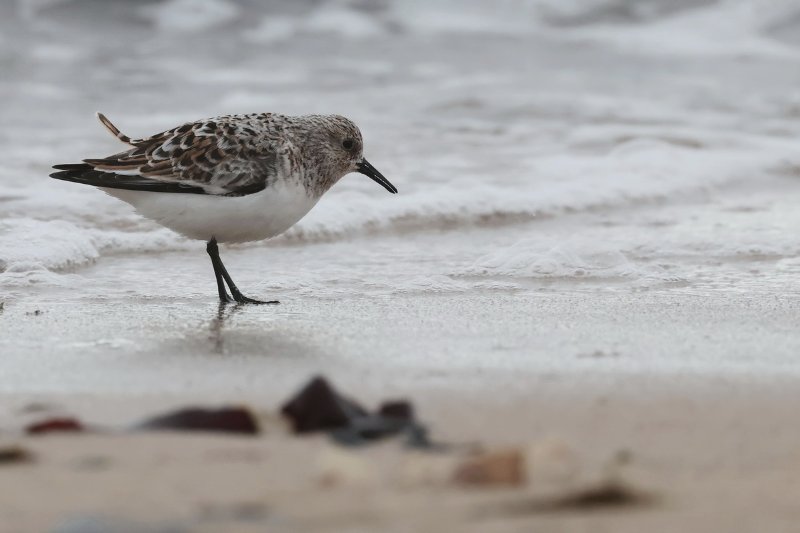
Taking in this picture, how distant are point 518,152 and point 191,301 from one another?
4.19 meters

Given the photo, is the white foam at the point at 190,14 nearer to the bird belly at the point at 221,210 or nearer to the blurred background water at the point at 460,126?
the blurred background water at the point at 460,126

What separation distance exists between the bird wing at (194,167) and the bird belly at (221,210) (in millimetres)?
41

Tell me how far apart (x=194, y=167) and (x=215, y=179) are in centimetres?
11

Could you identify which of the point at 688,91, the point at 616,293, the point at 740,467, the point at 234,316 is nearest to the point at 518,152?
the point at 688,91

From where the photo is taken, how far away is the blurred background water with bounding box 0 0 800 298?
6.09 m

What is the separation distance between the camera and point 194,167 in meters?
5.26

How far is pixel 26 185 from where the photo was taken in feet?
24.9

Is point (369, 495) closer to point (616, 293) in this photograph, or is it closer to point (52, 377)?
point (52, 377)

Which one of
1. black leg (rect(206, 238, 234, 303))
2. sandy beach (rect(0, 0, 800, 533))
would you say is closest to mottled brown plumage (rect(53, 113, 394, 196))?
black leg (rect(206, 238, 234, 303))

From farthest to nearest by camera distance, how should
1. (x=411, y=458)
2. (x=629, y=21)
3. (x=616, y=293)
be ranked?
(x=629, y=21) → (x=616, y=293) → (x=411, y=458)

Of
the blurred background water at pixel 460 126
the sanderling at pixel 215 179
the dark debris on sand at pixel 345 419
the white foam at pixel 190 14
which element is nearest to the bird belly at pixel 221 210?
the sanderling at pixel 215 179

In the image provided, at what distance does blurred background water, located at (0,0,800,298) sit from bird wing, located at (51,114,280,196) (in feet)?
2.02

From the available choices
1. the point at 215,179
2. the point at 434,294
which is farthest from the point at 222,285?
the point at 434,294

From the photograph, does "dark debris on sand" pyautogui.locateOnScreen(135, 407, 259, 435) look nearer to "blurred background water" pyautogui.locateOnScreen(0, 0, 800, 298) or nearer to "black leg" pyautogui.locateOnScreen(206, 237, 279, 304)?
"black leg" pyautogui.locateOnScreen(206, 237, 279, 304)
